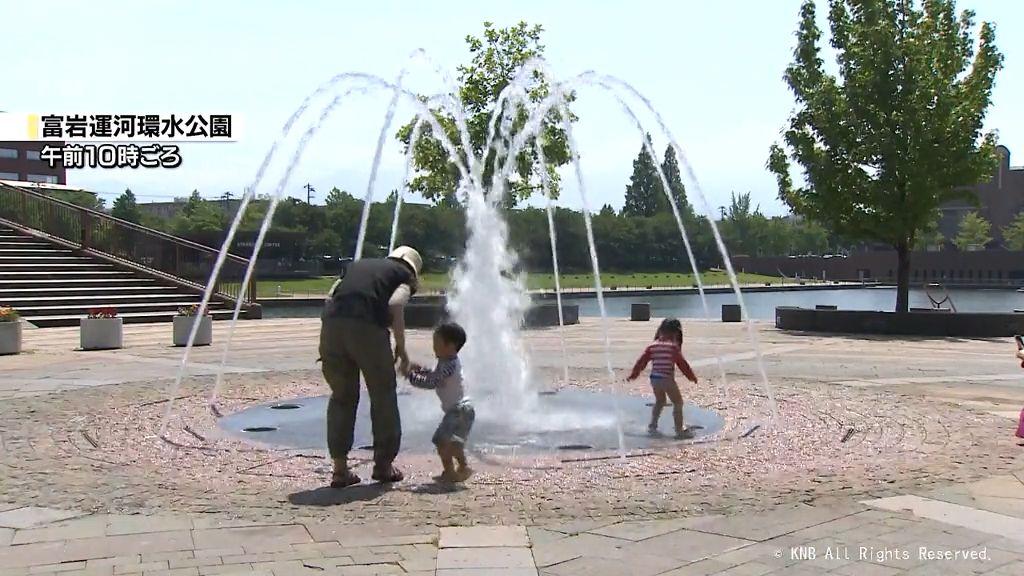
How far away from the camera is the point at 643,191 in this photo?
133000mm

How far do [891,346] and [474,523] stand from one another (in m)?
16.6

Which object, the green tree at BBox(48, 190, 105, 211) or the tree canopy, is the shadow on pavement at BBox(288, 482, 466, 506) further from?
the tree canopy

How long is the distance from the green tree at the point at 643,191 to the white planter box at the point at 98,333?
11259cm

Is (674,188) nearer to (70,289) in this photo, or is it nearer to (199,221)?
(199,221)

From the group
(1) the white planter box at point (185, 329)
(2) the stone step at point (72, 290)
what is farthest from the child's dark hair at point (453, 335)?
(2) the stone step at point (72, 290)

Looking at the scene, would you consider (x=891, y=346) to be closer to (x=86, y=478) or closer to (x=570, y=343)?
(x=570, y=343)

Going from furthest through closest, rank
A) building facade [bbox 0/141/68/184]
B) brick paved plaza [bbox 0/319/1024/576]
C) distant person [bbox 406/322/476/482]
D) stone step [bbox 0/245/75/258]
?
building facade [bbox 0/141/68/184], stone step [bbox 0/245/75/258], distant person [bbox 406/322/476/482], brick paved plaza [bbox 0/319/1024/576]

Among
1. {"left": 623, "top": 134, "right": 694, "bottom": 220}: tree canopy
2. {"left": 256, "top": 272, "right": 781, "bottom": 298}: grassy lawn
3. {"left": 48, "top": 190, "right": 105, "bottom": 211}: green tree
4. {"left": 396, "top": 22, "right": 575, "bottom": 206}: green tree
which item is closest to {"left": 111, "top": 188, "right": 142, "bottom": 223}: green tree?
{"left": 48, "top": 190, "right": 105, "bottom": 211}: green tree

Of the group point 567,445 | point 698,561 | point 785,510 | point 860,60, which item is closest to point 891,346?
point 860,60

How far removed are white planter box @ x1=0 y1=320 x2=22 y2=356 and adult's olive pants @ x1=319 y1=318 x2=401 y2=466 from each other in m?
13.4

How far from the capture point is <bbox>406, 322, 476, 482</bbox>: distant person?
6902 millimetres

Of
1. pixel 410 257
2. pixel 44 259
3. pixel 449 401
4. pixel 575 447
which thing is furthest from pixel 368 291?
pixel 44 259

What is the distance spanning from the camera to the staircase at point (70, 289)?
84.4 feet

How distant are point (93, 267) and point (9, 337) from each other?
538 inches
